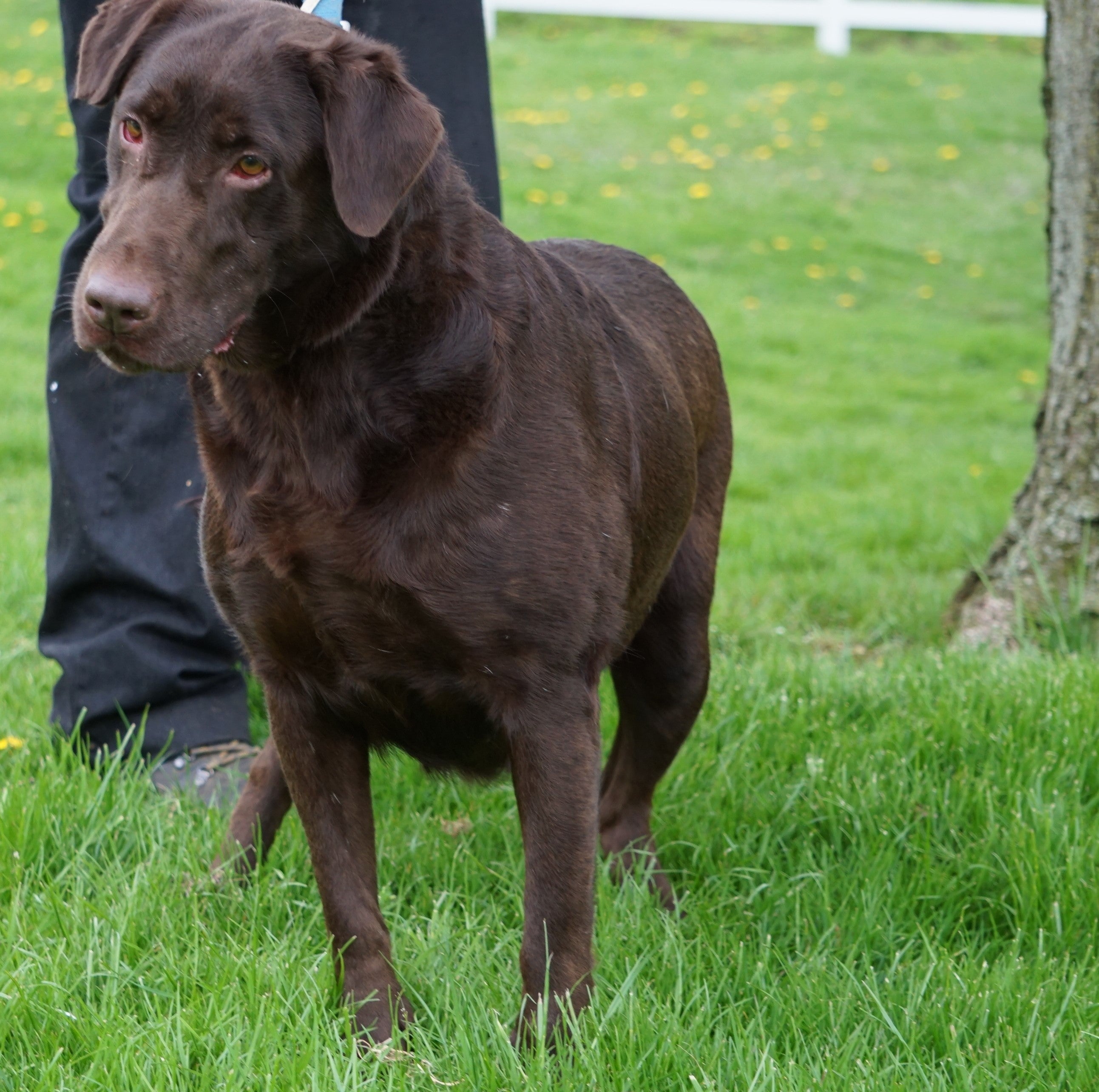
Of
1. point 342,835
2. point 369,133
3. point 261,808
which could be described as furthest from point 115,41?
point 261,808

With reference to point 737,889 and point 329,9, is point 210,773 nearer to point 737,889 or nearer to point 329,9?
point 737,889

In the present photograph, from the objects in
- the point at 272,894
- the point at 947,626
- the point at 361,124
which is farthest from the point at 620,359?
the point at 947,626

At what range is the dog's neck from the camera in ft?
6.77

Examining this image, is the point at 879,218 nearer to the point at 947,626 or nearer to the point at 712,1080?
the point at 947,626

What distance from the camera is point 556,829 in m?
2.15

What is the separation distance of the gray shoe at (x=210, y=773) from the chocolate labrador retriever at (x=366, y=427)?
0.70 meters

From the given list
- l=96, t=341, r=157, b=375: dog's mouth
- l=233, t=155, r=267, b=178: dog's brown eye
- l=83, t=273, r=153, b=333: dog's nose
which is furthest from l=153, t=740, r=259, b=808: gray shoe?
l=233, t=155, r=267, b=178: dog's brown eye

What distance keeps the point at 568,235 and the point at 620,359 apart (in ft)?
24.9

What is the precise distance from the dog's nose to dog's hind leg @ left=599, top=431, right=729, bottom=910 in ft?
4.52

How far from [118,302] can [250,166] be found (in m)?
0.29

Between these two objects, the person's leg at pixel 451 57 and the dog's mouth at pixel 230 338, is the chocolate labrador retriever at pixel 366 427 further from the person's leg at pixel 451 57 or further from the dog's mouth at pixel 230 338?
the person's leg at pixel 451 57

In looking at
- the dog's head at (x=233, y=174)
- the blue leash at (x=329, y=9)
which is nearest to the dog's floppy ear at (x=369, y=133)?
the dog's head at (x=233, y=174)

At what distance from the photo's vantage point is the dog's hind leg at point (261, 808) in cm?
277

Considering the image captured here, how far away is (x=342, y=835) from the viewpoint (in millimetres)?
2346
